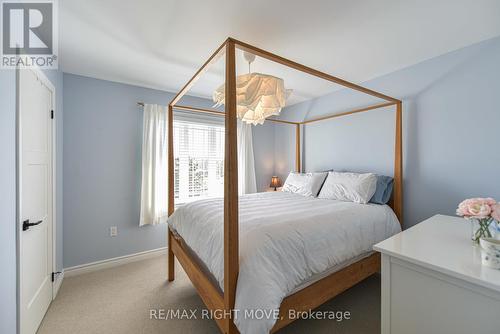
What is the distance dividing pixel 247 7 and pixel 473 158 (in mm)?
2445

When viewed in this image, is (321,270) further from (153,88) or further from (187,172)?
(153,88)

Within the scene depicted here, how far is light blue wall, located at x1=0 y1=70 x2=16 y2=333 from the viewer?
1118 mm

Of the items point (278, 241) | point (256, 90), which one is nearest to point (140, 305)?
point (278, 241)

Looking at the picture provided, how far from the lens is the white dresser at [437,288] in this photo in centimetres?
90

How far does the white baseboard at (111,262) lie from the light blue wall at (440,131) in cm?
313

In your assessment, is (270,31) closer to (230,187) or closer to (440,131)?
(230,187)

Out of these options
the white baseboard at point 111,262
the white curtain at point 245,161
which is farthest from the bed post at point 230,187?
the white curtain at point 245,161

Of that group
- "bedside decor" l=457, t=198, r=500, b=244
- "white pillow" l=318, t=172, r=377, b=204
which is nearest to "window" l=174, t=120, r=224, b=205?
"white pillow" l=318, t=172, r=377, b=204

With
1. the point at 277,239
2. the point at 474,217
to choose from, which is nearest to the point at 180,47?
the point at 277,239

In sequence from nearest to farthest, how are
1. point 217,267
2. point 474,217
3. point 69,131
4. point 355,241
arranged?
1. point 474,217
2. point 217,267
3. point 355,241
4. point 69,131

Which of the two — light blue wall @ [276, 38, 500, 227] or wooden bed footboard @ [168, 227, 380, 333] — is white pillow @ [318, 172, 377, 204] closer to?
light blue wall @ [276, 38, 500, 227]

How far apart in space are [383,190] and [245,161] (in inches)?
86.6

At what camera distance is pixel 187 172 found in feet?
11.0

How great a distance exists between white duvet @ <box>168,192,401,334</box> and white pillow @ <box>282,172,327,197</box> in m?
0.71
